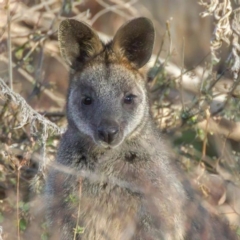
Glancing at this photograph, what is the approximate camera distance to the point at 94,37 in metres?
5.77

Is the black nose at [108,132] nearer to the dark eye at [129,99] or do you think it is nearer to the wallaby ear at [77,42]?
the dark eye at [129,99]

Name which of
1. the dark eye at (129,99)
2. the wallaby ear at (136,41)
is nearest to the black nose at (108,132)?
the dark eye at (129,99)

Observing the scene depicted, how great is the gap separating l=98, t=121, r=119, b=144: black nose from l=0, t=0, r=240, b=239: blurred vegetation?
0.74 m

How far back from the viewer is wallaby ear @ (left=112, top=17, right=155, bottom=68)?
18.9 feet

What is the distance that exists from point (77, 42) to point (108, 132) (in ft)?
2.91

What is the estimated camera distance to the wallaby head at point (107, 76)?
18.7 ft

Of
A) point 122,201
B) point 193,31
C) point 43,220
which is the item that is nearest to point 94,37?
point 122,201

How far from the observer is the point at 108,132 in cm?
543

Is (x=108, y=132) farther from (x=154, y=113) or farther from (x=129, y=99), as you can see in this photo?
(x=154, y=113)

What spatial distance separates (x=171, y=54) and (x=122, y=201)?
2.54 metres

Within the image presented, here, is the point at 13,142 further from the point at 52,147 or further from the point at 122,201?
the point at 122,201

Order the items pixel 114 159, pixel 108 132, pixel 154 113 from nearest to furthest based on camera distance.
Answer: pixel 108 132 < pixel 114 159 < pixel 154 113

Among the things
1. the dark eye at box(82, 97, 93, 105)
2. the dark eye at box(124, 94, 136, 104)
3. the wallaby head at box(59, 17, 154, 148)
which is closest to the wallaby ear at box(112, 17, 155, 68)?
the wallaby head at box(59, 17, 154, 148)

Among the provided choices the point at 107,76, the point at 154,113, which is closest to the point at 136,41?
the point at 107,76
